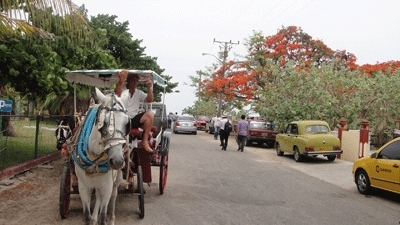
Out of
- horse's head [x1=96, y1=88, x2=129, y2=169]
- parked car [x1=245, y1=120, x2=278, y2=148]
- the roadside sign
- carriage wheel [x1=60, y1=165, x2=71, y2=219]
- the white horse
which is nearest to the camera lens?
horse's head [x1=96, y1=88, x2=129, y2=169]

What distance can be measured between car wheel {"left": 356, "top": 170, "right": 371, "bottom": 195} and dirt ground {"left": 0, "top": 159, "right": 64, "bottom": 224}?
24.4 feet

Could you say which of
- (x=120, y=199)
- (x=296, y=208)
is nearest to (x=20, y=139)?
(x=120, y=199)

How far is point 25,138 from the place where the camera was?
41.1ft

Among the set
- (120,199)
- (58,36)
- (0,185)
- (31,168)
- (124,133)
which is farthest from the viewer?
(31,168)

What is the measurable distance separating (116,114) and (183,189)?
5.78m

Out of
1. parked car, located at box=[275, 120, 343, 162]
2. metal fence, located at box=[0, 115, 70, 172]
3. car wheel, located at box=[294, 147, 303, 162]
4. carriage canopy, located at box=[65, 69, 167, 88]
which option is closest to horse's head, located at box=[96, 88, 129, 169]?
carriage canopy, located at box=[65, 69, 167, 88]

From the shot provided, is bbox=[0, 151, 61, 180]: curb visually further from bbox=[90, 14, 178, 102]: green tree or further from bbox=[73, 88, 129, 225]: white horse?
bbox=[90, 14, 178, 102]: green tree

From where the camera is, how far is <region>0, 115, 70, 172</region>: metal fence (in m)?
10.6

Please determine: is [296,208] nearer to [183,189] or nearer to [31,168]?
[183,189]

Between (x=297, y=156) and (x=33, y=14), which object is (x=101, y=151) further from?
(x=297, y=156)

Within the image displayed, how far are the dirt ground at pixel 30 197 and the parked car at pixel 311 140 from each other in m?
9.95

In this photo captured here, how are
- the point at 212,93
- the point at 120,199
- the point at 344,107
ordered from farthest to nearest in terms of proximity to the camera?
the point at 212,93
the point at 344,107
the point at 120,199

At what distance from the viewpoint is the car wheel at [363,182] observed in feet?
35.6

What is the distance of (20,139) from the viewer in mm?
12188
